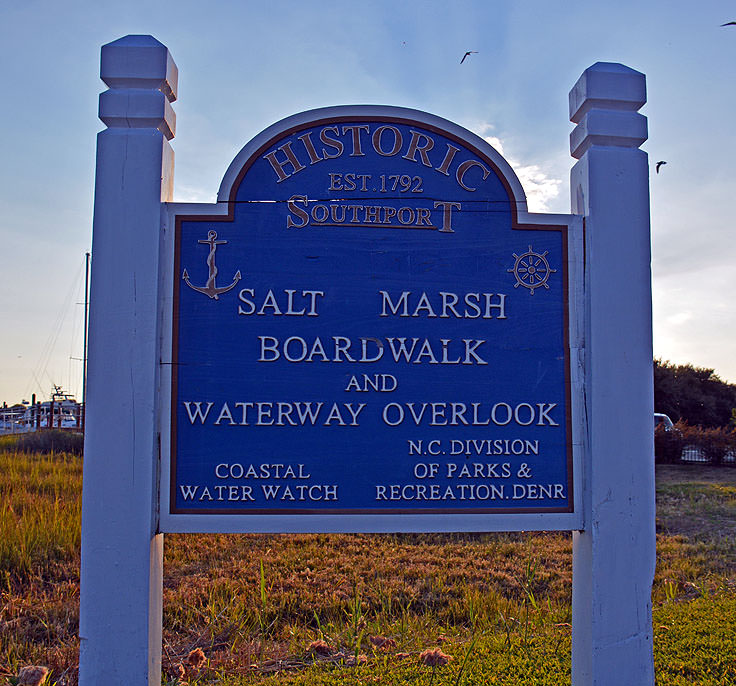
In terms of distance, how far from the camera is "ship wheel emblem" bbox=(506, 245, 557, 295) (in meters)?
3.35

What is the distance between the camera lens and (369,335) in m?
3.27

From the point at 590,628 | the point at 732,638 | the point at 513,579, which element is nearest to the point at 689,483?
the point at 513,579

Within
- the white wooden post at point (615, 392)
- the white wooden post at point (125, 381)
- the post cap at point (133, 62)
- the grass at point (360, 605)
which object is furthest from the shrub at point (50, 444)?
the white wooden post at point (615, 392)

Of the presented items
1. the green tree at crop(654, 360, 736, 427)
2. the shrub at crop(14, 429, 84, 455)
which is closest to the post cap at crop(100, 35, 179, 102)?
the shrub at crop(14, 429, 84, 455)

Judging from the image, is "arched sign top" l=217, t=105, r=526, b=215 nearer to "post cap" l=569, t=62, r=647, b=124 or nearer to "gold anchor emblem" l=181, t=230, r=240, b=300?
"gold anchor emblem" l=181, t=230, r=240, b=300

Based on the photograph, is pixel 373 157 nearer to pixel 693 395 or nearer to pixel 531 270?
pixel 531 270

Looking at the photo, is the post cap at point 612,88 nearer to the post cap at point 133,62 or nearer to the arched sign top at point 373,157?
the arched sign top at point 373,157

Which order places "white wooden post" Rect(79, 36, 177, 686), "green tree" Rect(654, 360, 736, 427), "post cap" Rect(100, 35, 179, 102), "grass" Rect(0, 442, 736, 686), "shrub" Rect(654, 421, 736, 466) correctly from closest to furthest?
"white wooden post" Rect(79, 36, 177, 686), "post cap" Rect(100, 35, 179, 102), "grass" Rect(0, 442, 736, 686), "shrub" Rect(654, 421, 736, 466), "green tree" Rect(654, 360, 736, 427)

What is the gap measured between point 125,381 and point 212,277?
24.3 inches

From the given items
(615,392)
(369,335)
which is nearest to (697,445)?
(615,392)

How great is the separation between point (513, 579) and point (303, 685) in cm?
331

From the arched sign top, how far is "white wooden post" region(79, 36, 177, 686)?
43 cm

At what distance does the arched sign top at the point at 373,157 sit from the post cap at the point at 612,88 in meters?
0.50

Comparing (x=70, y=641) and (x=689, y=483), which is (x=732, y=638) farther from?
(x=689, y=483)
